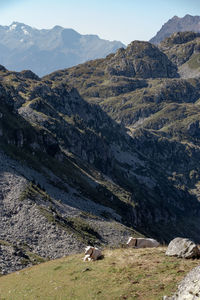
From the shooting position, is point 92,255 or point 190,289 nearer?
point 190,289

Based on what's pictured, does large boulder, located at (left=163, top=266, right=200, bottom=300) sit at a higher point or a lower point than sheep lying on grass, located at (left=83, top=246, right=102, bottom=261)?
higher

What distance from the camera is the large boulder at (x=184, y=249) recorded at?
1259 inches

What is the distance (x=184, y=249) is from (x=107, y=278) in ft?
23.3

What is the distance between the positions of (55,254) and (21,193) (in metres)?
22.3

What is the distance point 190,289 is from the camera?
22875 millimetres

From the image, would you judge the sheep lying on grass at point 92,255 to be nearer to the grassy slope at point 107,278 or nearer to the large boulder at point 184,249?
the grassy slope at point 107,278

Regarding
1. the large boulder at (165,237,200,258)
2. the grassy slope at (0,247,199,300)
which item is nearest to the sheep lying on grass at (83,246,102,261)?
the grassy slope at (0,247,199,300)

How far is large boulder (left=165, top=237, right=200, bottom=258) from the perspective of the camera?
1259 inches

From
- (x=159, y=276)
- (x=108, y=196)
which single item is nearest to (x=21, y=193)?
(x=159, y=276)

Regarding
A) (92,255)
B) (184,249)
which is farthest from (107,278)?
(184,249)

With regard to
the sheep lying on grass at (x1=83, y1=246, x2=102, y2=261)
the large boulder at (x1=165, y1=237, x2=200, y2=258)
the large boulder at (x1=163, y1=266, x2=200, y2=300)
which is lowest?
the sheep lying on grass at (x1=83, y1=246, x2=102, y2=261)

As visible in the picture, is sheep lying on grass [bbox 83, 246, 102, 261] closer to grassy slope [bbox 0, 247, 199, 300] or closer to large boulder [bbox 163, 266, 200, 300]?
grassy slope [bbox 0, 247, 199, 300]

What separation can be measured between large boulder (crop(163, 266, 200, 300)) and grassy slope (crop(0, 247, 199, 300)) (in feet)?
6.42

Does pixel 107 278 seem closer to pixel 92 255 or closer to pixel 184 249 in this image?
pixel 92 255
